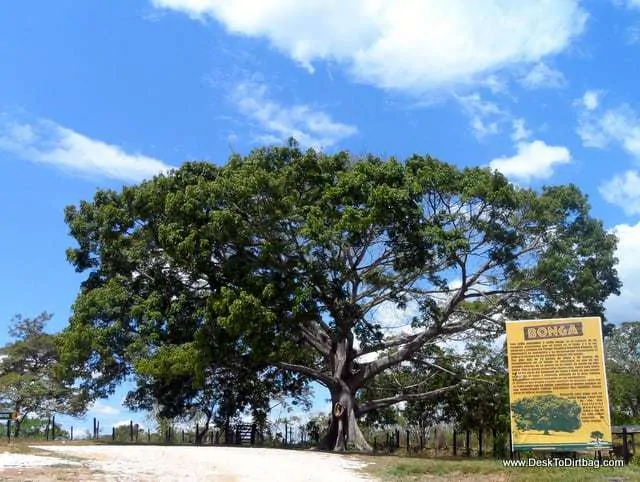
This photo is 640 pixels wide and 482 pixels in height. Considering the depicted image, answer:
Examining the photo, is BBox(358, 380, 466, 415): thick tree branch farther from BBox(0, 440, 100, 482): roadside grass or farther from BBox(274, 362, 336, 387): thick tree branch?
BBox(0, 440, 100, 482): roadside grass

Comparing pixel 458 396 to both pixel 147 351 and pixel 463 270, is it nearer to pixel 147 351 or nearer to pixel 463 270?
pixel 463 270

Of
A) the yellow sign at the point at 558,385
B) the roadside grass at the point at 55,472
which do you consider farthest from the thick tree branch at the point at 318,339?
the roadside grass at the point at 55,472

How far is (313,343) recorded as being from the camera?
25438mm

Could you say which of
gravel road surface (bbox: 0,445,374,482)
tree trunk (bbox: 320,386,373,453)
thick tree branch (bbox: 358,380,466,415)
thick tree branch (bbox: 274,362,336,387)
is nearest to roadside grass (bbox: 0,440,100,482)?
gravel road surface (bbox: 0,445,374,482)

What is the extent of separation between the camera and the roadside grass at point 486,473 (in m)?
12.0

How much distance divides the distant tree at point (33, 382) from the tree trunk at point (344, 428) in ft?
32.2

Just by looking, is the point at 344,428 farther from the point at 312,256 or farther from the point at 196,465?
the point at 196,465

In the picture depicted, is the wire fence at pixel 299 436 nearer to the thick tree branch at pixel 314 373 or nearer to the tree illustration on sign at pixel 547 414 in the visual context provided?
the thick tree branch at pixel 314 373

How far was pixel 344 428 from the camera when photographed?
23859mm

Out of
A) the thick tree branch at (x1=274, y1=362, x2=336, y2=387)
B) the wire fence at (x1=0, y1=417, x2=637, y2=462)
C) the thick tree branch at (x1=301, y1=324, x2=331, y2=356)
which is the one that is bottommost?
the wire fence at (x1=0, y1=417, x2=637, y2=462)

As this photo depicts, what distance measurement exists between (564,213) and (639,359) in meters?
29.5

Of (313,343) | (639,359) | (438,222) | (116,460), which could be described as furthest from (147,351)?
(639,359)

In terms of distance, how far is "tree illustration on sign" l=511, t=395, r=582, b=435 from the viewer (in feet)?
45.8

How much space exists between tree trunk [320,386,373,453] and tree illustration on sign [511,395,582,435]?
31.2ft
